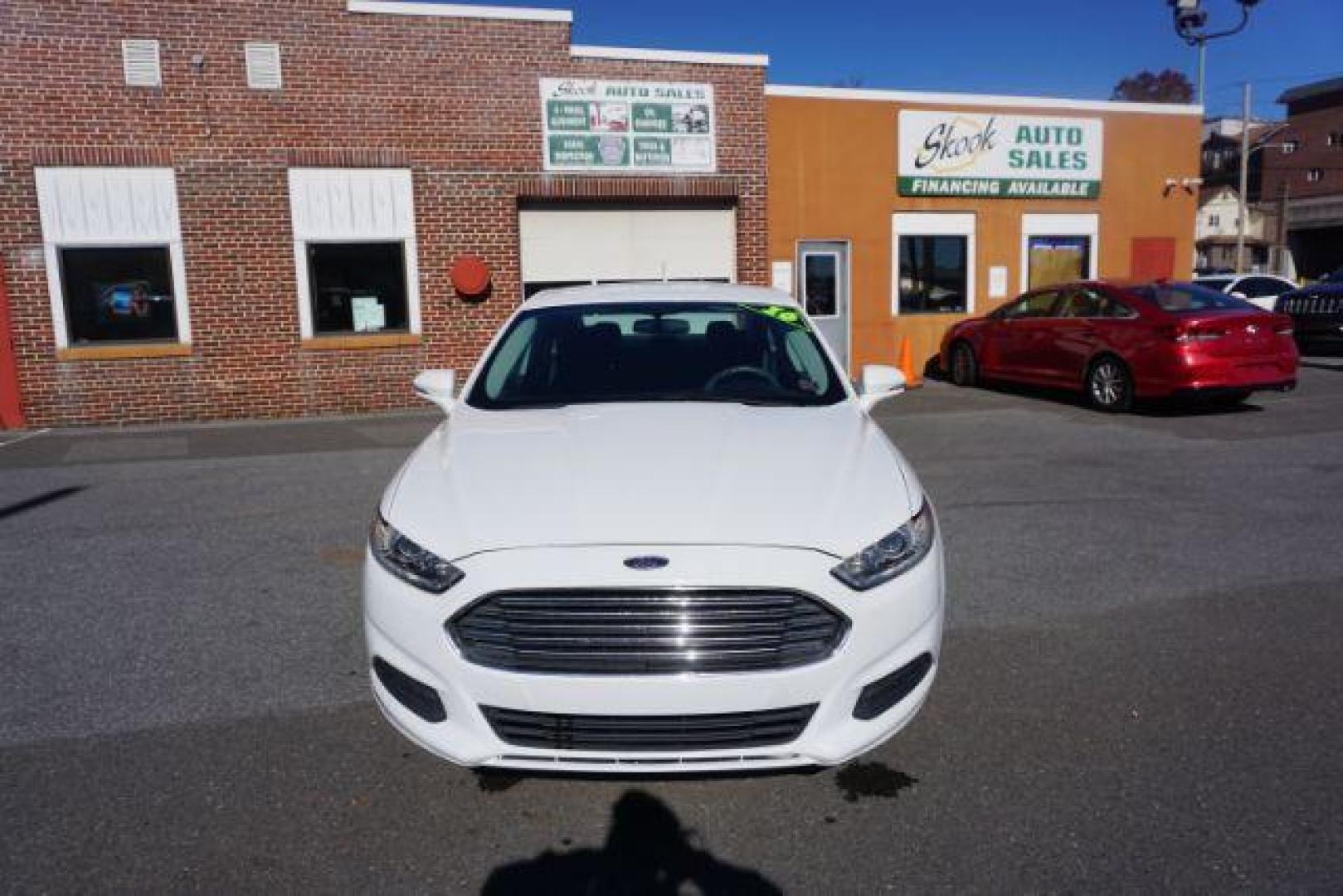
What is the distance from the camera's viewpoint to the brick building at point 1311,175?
53031mm

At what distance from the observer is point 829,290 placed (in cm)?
1534

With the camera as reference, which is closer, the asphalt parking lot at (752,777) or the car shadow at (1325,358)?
the asphalt parking lot at (752,777)

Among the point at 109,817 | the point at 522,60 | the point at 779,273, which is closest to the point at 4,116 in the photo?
the point at 522,60

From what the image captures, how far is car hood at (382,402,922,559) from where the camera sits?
2.92 metres

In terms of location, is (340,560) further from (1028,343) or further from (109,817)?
(1028,343)

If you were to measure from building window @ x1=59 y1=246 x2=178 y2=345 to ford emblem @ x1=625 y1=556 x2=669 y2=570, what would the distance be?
11.4 metres

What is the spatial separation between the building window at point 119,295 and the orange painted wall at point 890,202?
26.4 feet

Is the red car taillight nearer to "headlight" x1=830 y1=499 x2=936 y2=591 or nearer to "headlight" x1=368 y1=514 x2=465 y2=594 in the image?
"headlight" x1=830 y1=499 x2=936 y2=591

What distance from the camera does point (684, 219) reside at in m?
14.1

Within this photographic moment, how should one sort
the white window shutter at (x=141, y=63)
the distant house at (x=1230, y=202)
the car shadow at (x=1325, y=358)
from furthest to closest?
the distant house at (x=1230, y=202) < the car shadow at (x=1325, y=358) < the white window shutter at (x=141, y=63)

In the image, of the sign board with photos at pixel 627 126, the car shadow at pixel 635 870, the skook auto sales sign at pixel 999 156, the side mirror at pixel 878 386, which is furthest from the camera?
the skook auto sales sign at pixel 999 156

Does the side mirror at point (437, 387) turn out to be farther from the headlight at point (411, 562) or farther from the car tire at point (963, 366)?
the car tire at point (963, 366)

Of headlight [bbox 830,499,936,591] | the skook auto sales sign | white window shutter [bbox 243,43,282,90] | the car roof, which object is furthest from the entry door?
headlight [bbox 830,499,936,591]

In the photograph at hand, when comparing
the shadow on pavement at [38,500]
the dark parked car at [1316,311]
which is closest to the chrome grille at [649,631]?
the shadow on pavement at [38,500]
